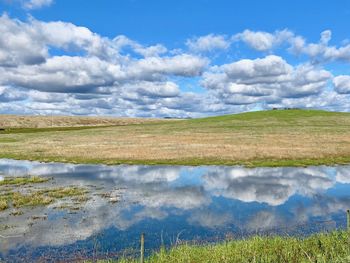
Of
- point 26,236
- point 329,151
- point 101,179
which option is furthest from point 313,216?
point 329,151

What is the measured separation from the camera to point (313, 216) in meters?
24.6

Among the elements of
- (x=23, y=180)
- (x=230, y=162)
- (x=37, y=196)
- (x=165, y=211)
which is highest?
(x=37, y=196)

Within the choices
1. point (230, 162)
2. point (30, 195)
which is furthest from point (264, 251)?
point (230, 162)

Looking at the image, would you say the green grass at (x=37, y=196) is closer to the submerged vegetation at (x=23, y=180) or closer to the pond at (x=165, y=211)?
the pond at (x=165, y=211)

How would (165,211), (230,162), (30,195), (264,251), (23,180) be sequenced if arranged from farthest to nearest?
(230,162) → (23,180) → (30,195) → (165,211) → (264,251)

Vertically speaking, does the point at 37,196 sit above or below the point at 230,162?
above

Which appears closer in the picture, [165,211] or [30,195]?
[165,211]

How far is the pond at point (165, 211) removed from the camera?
64.1ft

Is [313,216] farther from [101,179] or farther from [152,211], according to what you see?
[101,179]

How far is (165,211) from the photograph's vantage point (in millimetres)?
26375

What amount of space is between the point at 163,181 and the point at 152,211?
13009mm

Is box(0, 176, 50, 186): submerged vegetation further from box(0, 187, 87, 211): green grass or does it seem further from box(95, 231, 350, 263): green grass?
box(95, 231, 350, 263): green grass

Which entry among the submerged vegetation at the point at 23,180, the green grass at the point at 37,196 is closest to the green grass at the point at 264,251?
the green grass at the point at 37,196

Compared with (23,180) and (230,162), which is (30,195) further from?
(230,162)
